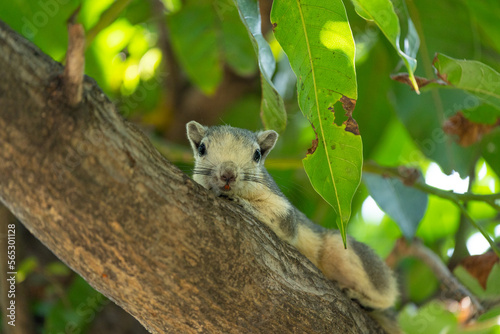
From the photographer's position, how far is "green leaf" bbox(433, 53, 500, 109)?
2.28 m

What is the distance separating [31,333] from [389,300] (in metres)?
2.54

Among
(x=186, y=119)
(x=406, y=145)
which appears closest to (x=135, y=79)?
(x=186, y=119)

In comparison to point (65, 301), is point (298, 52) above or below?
above

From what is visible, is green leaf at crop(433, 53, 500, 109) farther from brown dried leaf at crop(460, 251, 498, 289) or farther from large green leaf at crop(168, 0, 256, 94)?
large green leaf at crop(168, 0, 256, 94)

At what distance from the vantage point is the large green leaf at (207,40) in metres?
4.30

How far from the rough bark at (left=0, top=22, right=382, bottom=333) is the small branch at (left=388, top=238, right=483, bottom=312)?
2.04m

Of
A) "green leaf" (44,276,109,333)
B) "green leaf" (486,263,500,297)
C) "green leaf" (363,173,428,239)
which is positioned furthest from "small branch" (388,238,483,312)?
"green leaf" (44,276,109,333)

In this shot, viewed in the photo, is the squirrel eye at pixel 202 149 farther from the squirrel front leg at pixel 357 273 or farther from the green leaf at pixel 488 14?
the green leaf at pixel 488 14

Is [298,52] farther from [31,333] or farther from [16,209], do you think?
[31,333]

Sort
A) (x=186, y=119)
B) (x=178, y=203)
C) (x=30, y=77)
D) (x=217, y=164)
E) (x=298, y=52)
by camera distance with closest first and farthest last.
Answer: (x=30, y=77), (x=178, y=203), (x=298, y=52), (x=217, y=164), (x=186, y=119)

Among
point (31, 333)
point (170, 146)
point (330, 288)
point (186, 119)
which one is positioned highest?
point (186, 119)

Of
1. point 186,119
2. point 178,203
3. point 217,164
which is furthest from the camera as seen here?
point 186,119

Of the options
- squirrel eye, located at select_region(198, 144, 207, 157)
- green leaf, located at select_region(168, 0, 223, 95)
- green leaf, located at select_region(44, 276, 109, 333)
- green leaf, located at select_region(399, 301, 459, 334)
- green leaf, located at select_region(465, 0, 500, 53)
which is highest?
green leaf, located at select_region(465, 0, 500, 53)

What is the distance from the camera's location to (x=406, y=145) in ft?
16.8
